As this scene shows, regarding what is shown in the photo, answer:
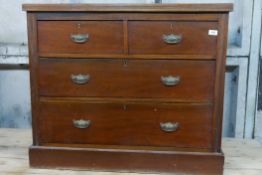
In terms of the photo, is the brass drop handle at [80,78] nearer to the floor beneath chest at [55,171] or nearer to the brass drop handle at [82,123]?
the brass drop handle at [82,123]

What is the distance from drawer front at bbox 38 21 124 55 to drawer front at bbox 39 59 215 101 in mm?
52

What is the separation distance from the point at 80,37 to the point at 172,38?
1.23 ft

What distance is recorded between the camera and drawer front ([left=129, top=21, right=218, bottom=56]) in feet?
4.36

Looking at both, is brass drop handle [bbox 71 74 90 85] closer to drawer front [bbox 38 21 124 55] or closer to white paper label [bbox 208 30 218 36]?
drawer front [bbox 38 21 124 55]

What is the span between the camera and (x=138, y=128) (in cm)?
144

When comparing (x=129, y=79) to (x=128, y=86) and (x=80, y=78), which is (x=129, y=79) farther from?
(x=80, y=78)

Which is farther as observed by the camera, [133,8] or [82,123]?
[82,123]

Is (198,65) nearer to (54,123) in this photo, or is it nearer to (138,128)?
(138,128)

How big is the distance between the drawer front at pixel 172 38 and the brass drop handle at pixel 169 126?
0.99ft

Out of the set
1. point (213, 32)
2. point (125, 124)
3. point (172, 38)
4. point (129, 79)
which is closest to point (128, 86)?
point (129, 79)

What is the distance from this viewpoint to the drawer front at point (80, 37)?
4.46 feet

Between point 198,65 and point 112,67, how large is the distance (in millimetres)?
356

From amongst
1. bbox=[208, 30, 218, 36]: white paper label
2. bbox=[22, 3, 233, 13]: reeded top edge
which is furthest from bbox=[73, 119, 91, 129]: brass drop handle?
bbox=[208, 30, 218, 36]: white paper label

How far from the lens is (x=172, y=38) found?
133 cm
